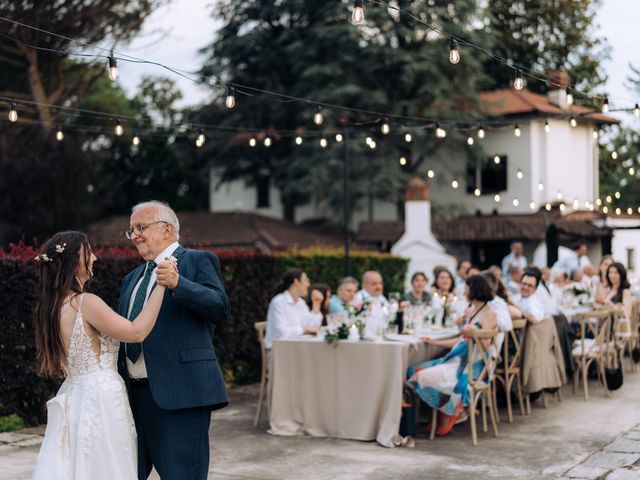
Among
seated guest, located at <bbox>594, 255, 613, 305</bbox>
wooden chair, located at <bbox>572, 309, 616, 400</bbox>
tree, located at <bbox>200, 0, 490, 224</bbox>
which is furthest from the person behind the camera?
tree, located at <bbox>200, 0, 490, 224</bbox>

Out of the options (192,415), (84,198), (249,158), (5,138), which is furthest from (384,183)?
(192,415)

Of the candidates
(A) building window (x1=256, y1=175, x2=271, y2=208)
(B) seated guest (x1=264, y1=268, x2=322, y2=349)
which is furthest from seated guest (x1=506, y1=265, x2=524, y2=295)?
(A) building window (x1=256, y1=175, x2=271, y2=208)

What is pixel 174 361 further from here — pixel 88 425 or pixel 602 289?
pixel 602 289

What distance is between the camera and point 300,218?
40.4 metres

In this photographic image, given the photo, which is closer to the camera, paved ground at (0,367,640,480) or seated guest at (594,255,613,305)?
paved ground at (0,367,640,480)

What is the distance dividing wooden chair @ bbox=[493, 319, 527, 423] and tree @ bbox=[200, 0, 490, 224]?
68.4 ft

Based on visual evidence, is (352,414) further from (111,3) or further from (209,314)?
(111,3)

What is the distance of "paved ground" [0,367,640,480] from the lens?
7254 millimetres

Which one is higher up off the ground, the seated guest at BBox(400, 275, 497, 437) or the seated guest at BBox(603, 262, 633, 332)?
the seated guest at BBox(603, 262, 633, 332)

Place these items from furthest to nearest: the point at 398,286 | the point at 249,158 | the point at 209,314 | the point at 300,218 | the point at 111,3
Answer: the point at 300,218, the point at 249,158, the point at 111,3, the point at 398,286, the point at 209,314

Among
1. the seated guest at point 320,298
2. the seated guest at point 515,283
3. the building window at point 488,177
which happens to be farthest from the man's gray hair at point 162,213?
the building window at point 488,177

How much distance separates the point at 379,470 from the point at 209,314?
3.37 m

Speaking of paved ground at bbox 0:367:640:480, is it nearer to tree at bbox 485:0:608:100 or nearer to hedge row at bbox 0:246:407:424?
hedge row at bbox 0:246:407:424

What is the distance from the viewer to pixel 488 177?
1447 inches
